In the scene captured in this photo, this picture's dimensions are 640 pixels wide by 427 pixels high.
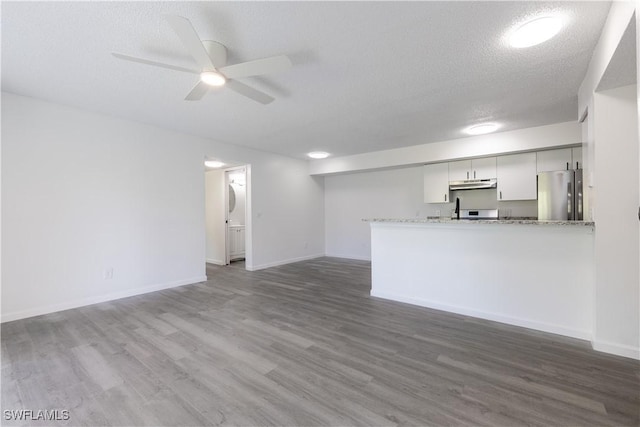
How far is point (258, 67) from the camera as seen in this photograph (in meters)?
2.12

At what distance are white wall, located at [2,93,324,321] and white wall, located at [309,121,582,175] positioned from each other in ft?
8.54

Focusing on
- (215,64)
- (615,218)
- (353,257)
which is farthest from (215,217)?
(615,218)

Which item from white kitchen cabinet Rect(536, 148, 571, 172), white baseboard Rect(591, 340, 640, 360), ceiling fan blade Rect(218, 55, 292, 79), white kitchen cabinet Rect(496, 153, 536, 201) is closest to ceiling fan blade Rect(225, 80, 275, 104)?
ceiling fan blade Rect(218, 55, 292, 79)

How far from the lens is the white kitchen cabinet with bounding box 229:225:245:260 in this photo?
21.7 feet

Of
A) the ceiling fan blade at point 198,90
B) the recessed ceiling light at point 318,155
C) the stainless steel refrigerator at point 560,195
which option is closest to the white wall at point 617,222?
the stainless steel refrigerator at point 560,195

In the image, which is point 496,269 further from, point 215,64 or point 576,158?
point 215,64

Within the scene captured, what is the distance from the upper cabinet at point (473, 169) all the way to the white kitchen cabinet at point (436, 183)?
128mm

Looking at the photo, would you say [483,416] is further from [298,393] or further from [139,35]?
[139,35]

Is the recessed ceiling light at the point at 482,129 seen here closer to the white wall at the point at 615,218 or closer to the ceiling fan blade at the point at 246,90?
the white wall at the point at 615,218

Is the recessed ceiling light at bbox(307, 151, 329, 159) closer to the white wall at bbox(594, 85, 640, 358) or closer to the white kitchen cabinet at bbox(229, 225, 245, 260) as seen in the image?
the white kitchen cabinet at bbox(229, 225, 245, 260)

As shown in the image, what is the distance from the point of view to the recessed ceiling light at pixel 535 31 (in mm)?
1868

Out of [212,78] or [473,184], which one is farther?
[473,184]

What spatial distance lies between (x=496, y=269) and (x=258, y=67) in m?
3.00

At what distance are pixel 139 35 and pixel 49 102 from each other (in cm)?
221
